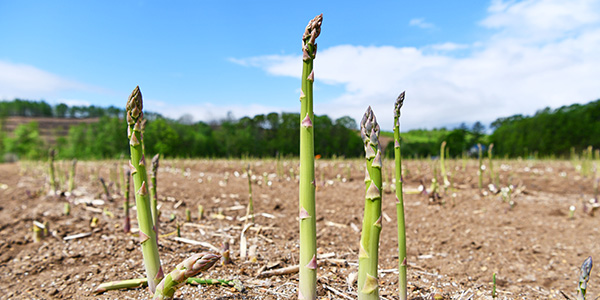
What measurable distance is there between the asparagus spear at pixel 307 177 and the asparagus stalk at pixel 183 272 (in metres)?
0.52

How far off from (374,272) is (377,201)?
40 centimetres

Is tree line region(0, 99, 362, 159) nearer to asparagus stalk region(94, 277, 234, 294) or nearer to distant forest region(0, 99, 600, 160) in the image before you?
distant forest region(0, 99, 600, 160)

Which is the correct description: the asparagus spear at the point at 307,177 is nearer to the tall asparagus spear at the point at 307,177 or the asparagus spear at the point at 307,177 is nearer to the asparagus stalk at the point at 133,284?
the tall asparagus spear at the point at 307,177

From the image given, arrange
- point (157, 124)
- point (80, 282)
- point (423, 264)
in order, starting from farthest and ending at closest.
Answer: point (157, 124), point (423, 264), point (80, 282)

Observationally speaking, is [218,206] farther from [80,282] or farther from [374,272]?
[374,272]

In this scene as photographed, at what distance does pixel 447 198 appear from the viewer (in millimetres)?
7250

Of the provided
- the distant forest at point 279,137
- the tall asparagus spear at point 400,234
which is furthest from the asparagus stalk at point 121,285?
the distant forest at point 279,137

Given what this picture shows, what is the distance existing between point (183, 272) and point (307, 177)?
0.85m

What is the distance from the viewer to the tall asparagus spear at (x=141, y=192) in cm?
194

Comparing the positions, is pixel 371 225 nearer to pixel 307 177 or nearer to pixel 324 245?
pixel 307 177

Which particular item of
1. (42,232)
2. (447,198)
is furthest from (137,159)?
(447,198)

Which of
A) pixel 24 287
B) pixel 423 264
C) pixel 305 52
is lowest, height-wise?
pixel 423 264

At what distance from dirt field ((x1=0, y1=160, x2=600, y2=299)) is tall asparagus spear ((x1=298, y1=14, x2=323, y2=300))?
565 mm

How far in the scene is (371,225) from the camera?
166 cm
